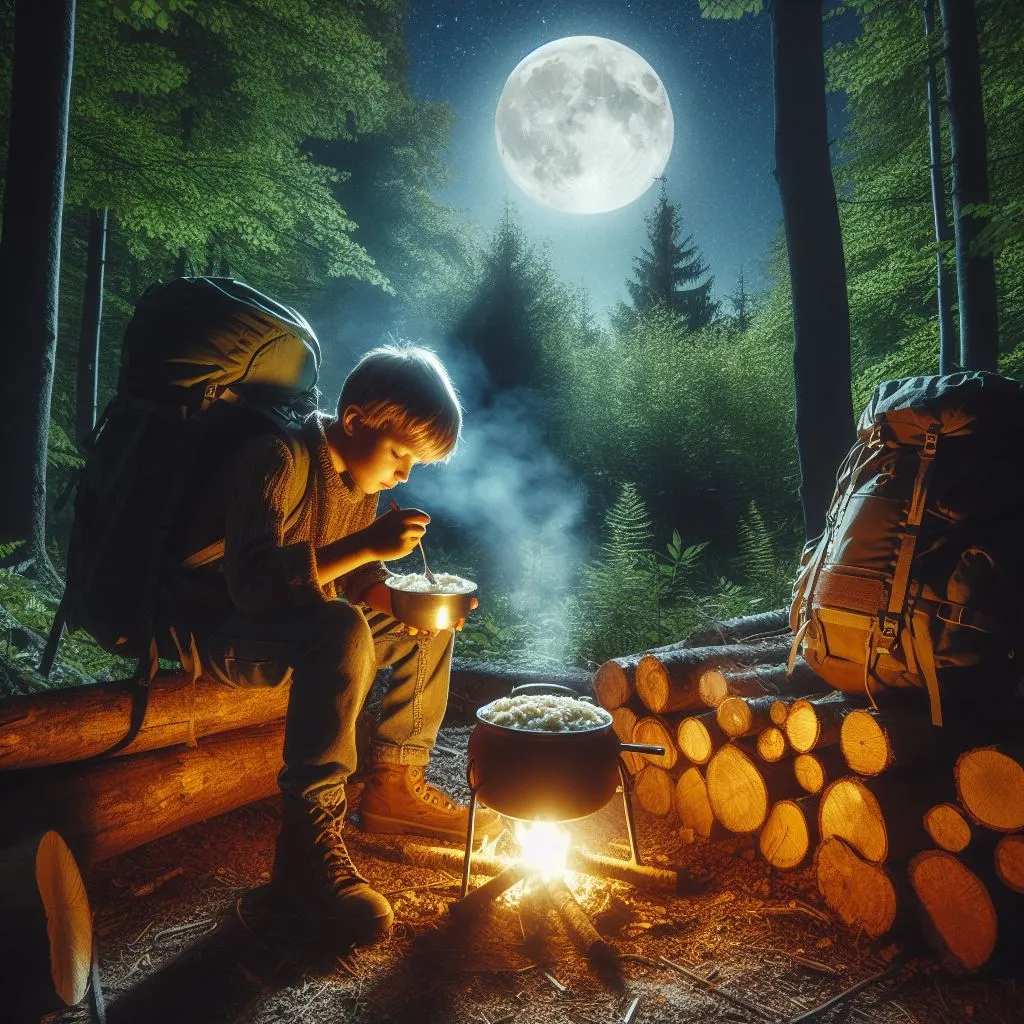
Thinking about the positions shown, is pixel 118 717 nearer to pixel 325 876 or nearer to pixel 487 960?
pixel 325 876

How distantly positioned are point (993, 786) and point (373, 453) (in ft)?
8.46

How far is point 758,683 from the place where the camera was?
3.40m

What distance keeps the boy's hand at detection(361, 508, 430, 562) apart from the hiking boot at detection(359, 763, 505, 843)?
1.17 m

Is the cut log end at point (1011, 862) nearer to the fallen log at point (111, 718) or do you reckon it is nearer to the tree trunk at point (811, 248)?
the fallen log at point (111, 718)

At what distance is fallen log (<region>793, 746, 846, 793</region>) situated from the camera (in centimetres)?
275

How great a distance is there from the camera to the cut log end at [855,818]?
2.42m

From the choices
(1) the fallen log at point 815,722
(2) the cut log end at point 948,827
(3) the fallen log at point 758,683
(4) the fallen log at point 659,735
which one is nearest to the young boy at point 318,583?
(4) the fallen log at point 659,735

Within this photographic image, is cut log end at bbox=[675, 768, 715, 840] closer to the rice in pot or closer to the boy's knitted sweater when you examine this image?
the rice in pot

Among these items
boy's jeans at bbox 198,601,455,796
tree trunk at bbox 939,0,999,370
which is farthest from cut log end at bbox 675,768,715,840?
tree trunk at bbox 939,0,999,370

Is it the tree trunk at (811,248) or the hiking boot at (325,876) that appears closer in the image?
the hiking boot at (325,876)

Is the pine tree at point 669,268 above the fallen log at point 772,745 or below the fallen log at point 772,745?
above

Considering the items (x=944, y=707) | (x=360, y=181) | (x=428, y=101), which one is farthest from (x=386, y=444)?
(x=428, y=101)

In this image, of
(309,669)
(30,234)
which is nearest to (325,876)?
(309,669)

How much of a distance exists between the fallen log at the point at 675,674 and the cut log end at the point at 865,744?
94 centimetres
